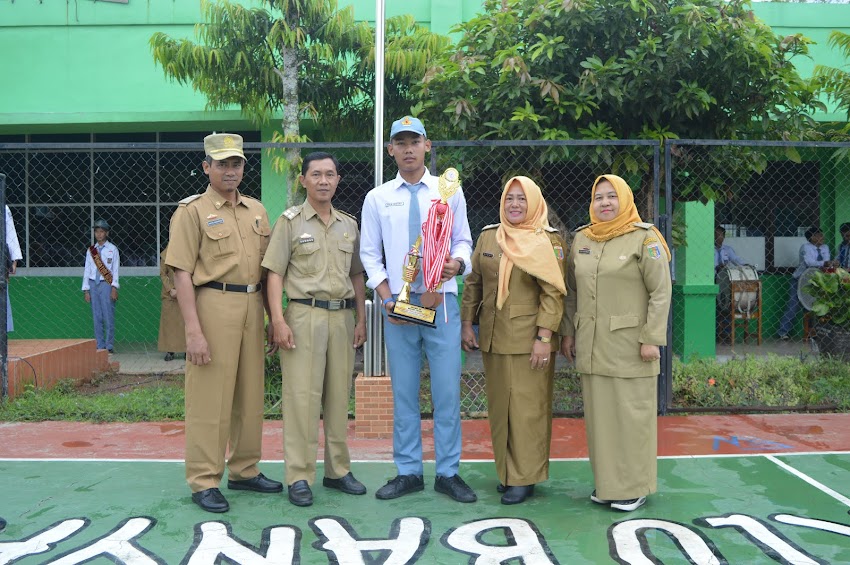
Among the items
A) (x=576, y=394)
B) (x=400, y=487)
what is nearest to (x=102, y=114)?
(x=576, y=394)

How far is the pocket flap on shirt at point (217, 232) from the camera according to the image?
14.8 ft

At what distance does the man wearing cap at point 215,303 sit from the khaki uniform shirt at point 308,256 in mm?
172

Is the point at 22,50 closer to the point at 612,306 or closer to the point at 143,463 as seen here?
the point at 143,463

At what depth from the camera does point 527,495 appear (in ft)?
15.3

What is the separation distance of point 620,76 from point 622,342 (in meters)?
3.70

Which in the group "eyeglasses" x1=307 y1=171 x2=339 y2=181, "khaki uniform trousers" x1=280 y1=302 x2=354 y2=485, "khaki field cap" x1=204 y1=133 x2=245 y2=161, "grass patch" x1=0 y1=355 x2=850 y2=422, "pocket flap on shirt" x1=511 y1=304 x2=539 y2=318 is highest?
"khaki field cap" x1=204 y1=133 x2=245 y2=161

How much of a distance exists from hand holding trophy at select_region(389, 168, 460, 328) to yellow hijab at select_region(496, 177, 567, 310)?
329 millimetres

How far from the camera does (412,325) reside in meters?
4.64

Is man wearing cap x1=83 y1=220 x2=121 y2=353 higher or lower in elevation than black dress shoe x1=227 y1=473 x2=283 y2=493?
higher

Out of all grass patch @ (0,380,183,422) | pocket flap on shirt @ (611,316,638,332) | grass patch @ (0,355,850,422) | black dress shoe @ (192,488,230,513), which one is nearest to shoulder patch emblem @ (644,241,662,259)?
pocket flap on shirt @ (611,316,638,332)

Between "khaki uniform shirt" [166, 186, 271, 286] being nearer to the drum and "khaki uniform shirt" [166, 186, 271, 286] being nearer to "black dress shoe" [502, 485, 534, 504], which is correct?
"black dress shoe" [502, 485, 534, 504]

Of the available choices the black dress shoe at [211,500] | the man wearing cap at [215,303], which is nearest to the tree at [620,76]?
the man wearing cap at [215,303]

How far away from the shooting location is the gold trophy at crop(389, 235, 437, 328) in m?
4.46

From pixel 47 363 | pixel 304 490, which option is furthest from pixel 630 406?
pixel 47 363
